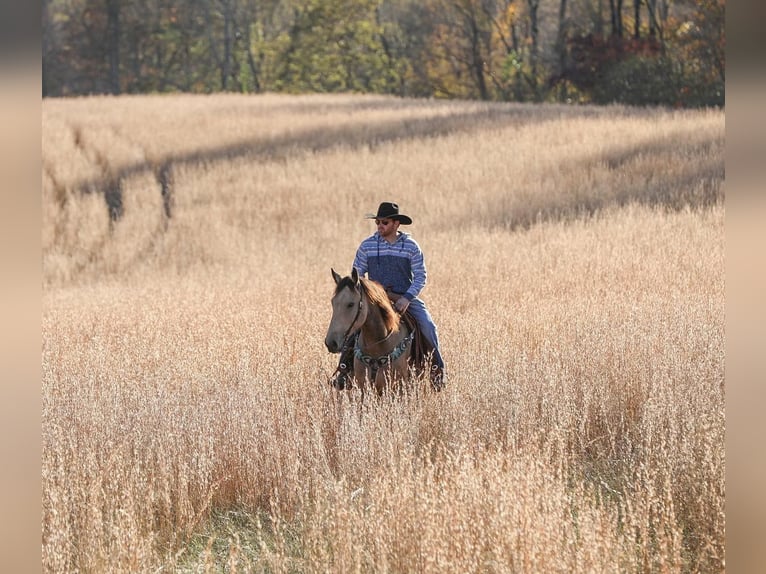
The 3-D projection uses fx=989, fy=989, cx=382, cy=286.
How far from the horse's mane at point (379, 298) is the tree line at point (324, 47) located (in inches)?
1802

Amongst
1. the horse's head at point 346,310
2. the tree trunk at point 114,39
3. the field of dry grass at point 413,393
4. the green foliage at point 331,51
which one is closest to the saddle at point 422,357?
the field of dry grass at point 413,393

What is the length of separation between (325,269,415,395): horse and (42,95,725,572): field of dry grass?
0.29 meters

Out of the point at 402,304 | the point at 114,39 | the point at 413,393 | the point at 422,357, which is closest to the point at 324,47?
the point at 114,39

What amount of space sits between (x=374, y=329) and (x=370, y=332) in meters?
0.04

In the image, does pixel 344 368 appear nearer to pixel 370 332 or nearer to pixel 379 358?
pixel 379 358

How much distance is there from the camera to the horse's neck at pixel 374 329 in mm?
6539

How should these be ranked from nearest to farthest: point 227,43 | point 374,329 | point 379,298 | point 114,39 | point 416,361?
point 379,298 → point 374,329 → point 416,361 → point 114,39 → point 227,43

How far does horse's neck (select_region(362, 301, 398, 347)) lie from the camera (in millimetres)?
6539

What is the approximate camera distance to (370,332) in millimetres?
6676

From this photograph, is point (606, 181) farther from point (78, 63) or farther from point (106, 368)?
point (78, 63)

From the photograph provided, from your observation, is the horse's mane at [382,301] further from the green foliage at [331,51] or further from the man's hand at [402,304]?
the green foliage at [331,51]

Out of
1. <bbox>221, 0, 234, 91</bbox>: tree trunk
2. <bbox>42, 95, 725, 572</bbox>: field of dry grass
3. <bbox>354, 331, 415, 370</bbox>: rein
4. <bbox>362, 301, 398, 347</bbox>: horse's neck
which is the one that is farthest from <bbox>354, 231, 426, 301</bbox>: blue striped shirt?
<bbox>221, 0, 234, 91</bbox>: tree trunk

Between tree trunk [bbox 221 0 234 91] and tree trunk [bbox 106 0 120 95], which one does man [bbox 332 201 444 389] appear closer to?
tree trunk [bbox 106 0 120 95]
